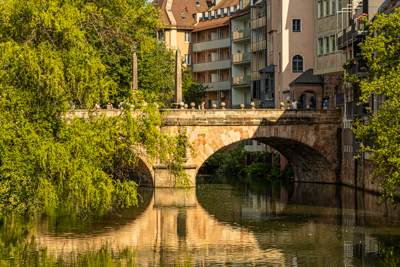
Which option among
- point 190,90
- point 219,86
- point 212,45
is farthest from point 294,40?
point 212,45

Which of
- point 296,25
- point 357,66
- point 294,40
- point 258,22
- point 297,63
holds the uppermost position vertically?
point 258,22

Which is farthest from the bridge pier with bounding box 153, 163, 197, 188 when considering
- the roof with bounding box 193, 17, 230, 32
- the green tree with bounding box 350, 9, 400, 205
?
the roof with bounding box 193, 17, 230, 32

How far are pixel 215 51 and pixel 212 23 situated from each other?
9.66ft

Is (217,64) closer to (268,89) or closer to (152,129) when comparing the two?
(268,89)

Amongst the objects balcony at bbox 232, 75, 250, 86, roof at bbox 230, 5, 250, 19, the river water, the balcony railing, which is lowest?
the river water

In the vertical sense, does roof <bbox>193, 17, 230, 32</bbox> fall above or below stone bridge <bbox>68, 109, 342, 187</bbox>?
above

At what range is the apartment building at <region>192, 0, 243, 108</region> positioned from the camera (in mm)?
82625

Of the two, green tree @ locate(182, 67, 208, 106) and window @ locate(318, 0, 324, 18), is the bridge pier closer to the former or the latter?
window @ locate(318, 0, 324, 18)

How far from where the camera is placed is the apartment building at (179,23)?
8850cm

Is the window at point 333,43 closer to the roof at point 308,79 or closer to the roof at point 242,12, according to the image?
the roof at point 308,79

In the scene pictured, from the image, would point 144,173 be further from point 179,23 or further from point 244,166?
point 179,23

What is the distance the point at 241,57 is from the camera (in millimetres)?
77875

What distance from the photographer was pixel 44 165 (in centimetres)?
2336

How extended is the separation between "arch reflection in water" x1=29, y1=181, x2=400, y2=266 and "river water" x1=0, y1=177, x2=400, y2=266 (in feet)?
0.11
